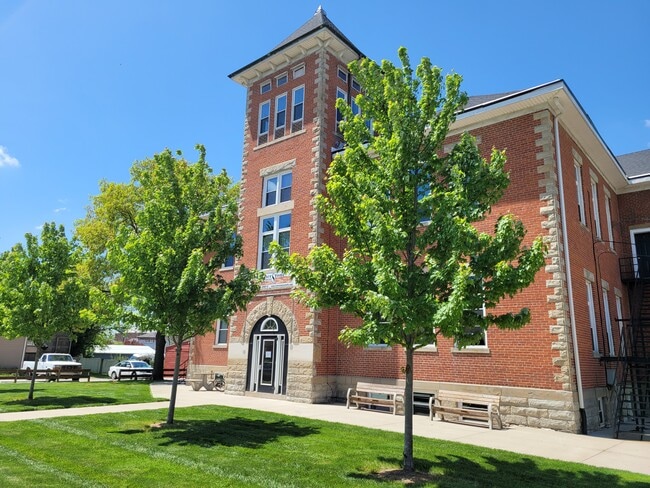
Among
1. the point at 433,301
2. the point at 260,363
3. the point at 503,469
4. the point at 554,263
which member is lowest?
the point at 503,469

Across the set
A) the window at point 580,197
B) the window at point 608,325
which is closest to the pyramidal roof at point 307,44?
the window at point 580,197

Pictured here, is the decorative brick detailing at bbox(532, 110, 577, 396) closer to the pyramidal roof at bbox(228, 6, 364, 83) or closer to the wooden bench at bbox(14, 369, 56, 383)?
the pyramidal roof at bbox(228, 6, 364, 83)

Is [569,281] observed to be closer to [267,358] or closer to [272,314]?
[272,314]

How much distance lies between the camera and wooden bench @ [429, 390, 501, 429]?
12.8 m

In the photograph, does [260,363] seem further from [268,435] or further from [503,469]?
[503,469]

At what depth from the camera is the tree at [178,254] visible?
1129cm

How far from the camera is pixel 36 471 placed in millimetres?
7449

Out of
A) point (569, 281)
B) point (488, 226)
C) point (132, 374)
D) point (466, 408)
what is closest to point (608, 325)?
point (569, 281)

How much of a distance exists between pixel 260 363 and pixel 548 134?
A: 45.5 feet

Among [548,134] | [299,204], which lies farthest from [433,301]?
[299,204]

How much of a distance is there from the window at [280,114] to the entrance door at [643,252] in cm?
1638

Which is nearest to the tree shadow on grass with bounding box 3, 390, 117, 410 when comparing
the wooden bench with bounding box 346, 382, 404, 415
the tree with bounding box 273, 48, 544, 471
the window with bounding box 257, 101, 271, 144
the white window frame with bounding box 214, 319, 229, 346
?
the white window frame with bounding box 214, 319, 229, 346

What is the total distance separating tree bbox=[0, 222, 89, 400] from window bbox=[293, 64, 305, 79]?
11.9 metres

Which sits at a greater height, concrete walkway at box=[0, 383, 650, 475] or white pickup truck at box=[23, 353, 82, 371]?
white pickup truck at box=[23, 353, 82, 371]
